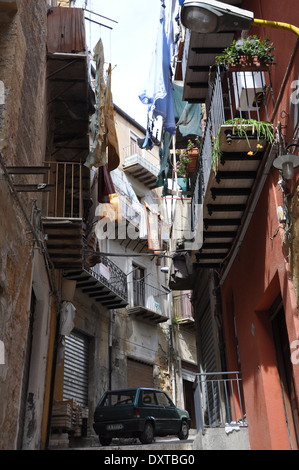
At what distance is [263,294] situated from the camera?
760 centimetres

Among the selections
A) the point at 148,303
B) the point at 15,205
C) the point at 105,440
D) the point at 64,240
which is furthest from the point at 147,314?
the point at 15,205

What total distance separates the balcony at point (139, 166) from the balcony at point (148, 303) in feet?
19.1

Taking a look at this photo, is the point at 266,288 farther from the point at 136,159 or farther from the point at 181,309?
the point at 136,159

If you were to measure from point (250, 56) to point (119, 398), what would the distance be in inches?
334

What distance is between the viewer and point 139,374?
2136cm

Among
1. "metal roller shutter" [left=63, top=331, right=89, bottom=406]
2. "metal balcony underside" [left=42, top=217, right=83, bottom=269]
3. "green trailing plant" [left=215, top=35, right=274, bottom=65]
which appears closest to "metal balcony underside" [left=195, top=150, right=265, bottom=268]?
"green trailing plant" [left=215, top=35, right=274, bottom=65]

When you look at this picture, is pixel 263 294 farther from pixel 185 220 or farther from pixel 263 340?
pixel 185 220

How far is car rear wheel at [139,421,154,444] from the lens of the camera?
11.0 m

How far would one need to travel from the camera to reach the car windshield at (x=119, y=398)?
1174 centimetres

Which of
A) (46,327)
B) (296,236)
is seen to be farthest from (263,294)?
(46,327)

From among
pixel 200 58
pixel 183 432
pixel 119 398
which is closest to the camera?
pixel 200 58

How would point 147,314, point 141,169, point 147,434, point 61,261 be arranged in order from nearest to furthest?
point 61,261, point 147,434, point 147,314, point 141,169

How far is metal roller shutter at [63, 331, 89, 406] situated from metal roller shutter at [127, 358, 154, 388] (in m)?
3.41

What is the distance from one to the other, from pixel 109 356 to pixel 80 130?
9.91 m
